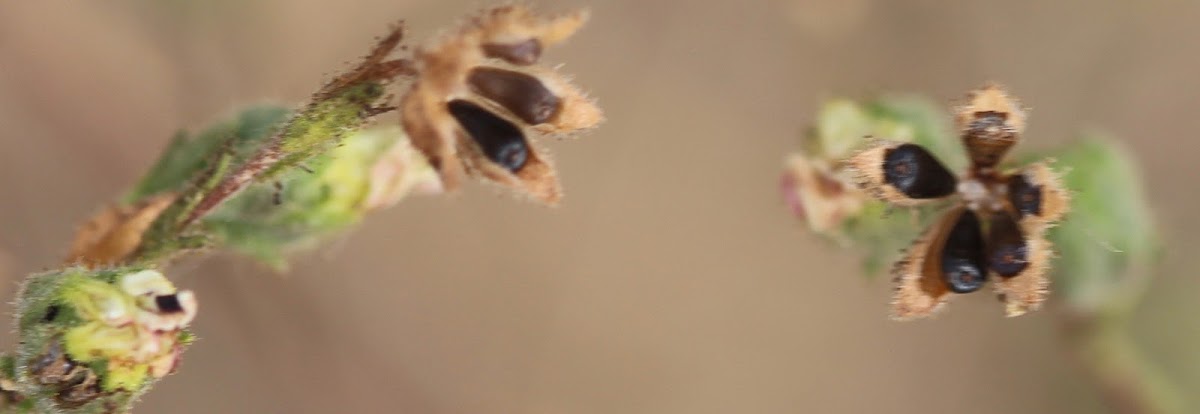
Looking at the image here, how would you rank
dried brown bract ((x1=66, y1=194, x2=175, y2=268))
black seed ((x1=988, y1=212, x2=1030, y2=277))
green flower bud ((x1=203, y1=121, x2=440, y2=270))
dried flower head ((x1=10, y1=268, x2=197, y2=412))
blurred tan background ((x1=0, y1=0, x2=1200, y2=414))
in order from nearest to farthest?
dried flower head ((x1=10, y1=268, x2=197, y2=412)), black seed ((x1=988, y1=212, x2=1030, y2=277)), dried brown bract ((x1=66, y1=194, x2=175, y2=268)), green flower bud ((x1=203, y1=121, x2=440, y2=270)), blurred tan background ((x1=0, y1=0, x2=1200, y2=414))

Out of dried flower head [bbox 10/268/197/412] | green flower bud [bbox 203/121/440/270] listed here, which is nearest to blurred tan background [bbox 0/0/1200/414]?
green flower bud [bbox 203/121/440/270]

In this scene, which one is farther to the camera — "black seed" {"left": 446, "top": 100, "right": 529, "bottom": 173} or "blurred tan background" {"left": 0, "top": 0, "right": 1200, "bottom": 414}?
"blurred tan background" {"left": 0, "top": 0, "right": 1200, "bottom": 414}

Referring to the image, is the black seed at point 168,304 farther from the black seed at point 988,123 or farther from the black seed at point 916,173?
the black seed at point 988,123

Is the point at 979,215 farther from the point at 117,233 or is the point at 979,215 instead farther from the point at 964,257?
the point at 117,233

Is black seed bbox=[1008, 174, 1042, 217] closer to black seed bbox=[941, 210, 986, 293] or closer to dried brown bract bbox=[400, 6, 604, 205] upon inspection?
black seed bbox=[941, 210, 986, 293]

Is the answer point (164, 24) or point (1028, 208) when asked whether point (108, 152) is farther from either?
point (1028, 208)

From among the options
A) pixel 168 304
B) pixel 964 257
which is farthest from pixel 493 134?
pixel 964 257

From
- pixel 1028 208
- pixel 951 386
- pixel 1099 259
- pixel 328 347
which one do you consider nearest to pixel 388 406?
pixel 328 347
